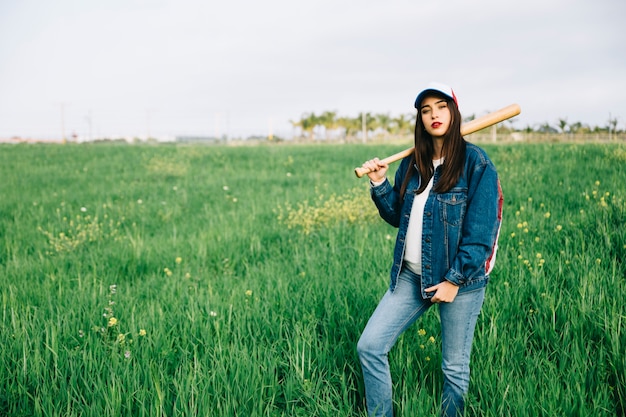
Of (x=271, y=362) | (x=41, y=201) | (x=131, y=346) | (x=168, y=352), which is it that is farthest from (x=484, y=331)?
(x=41, y=201)

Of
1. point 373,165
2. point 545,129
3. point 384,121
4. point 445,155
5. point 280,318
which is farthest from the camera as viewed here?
point 384,121

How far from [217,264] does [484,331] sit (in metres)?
2.83

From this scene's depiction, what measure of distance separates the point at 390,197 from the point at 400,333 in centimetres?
65

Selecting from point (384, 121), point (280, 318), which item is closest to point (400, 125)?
point (384, 121)

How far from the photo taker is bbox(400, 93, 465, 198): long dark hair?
2.01 metres

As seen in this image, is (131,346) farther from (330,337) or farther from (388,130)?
(388,130)

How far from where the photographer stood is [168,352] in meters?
2.73

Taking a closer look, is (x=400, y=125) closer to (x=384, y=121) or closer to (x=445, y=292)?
(x=384, y=121)

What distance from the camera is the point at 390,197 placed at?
2.28m

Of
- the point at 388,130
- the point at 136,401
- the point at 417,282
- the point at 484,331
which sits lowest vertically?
the point at 136,401

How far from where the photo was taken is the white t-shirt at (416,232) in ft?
6.94

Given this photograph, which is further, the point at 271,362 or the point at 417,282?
the point at 271,362

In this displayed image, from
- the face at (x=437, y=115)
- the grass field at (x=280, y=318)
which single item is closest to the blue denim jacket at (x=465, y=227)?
the face at (x=437, y=115)

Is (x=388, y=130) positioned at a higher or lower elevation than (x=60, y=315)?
higher
